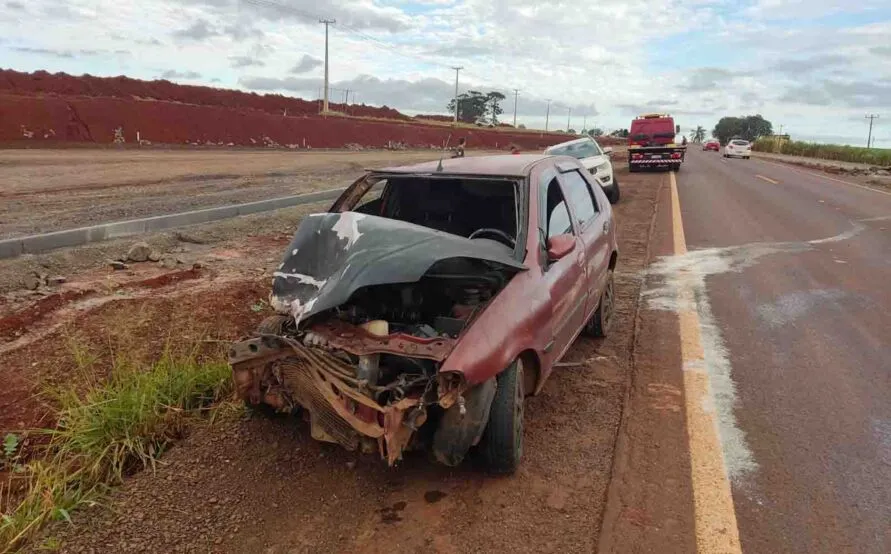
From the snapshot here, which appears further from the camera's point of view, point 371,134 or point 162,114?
point 371,134

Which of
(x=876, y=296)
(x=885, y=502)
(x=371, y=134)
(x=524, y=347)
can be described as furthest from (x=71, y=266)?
(x=371, y=134)

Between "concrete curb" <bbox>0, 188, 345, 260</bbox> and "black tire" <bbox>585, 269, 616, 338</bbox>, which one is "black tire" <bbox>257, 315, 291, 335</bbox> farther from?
"concrete curb" <bbox>0, 188, 345, 260</bbox>

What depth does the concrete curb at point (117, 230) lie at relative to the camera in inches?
300

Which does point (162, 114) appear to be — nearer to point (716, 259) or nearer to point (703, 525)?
point (716, 259)

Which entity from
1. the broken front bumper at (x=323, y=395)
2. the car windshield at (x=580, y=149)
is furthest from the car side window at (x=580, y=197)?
the car windshield at (x=580, y=149)

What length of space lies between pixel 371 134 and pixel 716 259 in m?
42.9

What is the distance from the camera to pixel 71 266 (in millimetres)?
7332

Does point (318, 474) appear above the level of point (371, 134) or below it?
below

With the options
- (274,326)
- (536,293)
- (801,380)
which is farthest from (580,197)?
(274,326)

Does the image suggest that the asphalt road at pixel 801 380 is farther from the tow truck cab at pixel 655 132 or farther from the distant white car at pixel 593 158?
the tow truck cab at pixel 655 132

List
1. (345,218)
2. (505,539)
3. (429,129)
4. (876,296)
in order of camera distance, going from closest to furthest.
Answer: (505,539) < (345,218) < (876,296) < (429,129)

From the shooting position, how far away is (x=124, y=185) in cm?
1566

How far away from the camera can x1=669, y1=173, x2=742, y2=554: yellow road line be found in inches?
116

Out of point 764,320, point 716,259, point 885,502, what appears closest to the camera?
point 885,502
